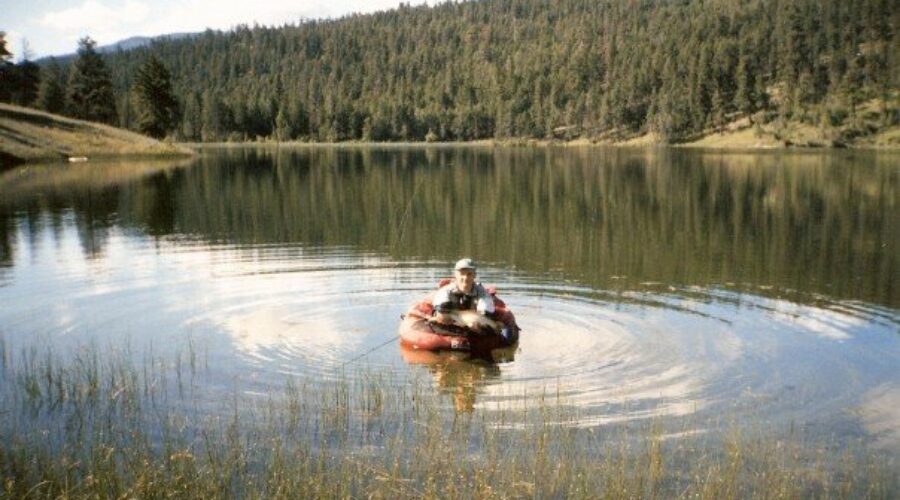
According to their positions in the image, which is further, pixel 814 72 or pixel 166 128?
pixel 814 72

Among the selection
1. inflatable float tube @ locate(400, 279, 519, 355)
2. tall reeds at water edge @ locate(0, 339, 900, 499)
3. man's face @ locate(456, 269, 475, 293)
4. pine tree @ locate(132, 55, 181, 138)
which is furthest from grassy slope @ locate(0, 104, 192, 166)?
tall reeds at water edge @ locate(0, 339, 900, 499)

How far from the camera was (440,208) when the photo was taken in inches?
1876

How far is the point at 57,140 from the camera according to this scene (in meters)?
92.4

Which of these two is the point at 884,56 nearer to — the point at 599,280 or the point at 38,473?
the point at 599,280

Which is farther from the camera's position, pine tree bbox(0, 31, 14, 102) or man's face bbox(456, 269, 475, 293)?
pine tree bbox(0, 31, 14, 102)

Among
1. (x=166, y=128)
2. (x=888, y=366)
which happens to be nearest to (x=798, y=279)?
(x=888, y=366)

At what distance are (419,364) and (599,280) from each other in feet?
33.0

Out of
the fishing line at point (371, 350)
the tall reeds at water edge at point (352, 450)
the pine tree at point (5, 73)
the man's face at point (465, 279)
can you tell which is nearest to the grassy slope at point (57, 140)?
the pine tree at point (5, 73)

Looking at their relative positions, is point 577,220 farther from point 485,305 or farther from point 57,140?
point 57,140

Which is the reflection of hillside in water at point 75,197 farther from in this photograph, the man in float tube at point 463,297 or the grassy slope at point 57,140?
the man in float tube at point 463,297

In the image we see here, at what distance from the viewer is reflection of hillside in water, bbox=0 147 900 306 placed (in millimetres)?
28531

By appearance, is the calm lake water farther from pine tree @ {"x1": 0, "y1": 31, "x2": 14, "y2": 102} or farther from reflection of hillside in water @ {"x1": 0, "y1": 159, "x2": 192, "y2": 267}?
pine tree @ {"x1": 0, "y1": 31, "x2": 14, "y2": 102}

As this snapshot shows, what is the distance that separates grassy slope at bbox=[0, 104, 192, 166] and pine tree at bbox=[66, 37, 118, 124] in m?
22.8

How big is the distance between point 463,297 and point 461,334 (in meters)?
1.19
